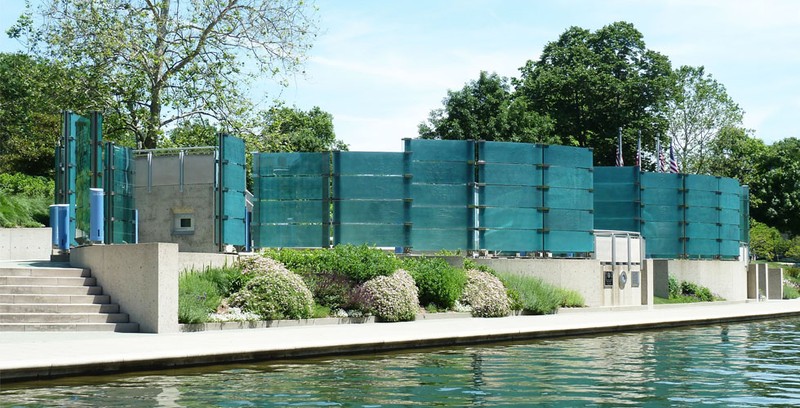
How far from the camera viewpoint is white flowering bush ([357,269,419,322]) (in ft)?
85.6

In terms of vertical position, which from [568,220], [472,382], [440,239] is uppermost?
[568,220]

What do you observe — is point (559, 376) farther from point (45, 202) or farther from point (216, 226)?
point (45, 202)

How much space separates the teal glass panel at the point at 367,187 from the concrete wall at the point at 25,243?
497 inches

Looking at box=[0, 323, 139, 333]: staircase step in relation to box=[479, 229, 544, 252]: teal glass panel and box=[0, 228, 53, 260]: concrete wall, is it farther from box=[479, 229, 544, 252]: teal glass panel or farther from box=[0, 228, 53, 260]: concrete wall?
box=[0, 228, 53, 260]: concrete wall

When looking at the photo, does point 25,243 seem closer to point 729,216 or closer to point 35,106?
point 35,106

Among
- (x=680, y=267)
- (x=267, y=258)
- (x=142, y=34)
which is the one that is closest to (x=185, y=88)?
(x=142, y=34)

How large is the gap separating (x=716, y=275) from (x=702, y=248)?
50.7 inches

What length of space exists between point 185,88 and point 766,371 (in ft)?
102

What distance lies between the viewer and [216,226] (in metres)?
29.6

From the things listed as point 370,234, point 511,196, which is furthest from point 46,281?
point 511,196

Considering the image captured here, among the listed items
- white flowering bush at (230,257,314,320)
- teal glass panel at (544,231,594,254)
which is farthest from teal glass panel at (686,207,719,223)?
white flowering bush at (230,257,314,320)

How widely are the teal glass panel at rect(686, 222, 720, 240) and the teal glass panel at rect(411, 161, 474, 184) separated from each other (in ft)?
45.3

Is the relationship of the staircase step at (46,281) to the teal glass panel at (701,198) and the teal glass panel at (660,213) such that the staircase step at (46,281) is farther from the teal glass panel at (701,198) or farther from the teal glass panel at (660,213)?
the teal glass panel at (701,198)

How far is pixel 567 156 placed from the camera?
34.7 meters
